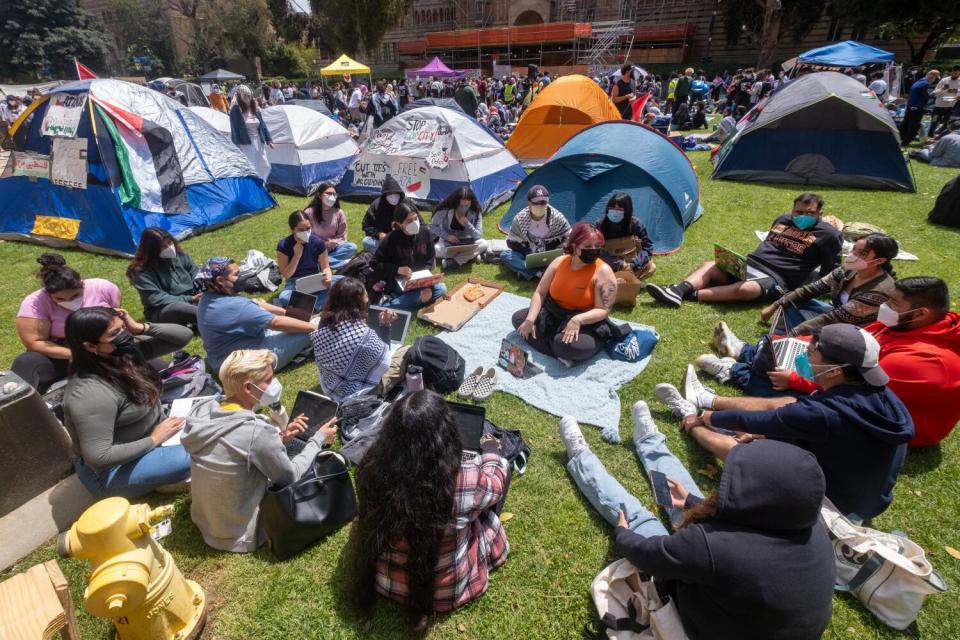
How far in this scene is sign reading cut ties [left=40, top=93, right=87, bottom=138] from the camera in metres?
7.07

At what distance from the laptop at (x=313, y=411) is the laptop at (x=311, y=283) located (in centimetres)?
212

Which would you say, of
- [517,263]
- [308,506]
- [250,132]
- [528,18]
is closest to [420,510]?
[308,506]

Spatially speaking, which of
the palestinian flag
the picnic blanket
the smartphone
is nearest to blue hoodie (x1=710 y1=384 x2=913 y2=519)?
the smartphone

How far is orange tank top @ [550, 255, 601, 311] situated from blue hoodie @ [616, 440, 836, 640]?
263 centimetres

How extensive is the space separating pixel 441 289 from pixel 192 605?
3897 millimetres

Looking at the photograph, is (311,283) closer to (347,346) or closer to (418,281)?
(418,281)

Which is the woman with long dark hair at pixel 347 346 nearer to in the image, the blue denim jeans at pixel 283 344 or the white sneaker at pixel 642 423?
the blue denim jeans at pixel 283 344

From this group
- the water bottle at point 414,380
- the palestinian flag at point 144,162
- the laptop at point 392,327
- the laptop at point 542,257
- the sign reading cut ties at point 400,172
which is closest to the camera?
the water bottle at point 414,380

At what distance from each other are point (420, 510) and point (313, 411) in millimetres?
1581

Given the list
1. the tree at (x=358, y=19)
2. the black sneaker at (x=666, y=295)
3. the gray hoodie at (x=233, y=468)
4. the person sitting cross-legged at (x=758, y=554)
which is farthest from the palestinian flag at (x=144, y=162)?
the tree at (x=358, y=19)

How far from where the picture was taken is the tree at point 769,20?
91.1 ft

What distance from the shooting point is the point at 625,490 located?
3.14 meters

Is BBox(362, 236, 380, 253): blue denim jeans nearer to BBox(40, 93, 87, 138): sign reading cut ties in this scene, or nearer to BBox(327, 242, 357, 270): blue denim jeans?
BBox(327, 242, 357, 270): blue denim jeans

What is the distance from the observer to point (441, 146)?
27.1 ft
